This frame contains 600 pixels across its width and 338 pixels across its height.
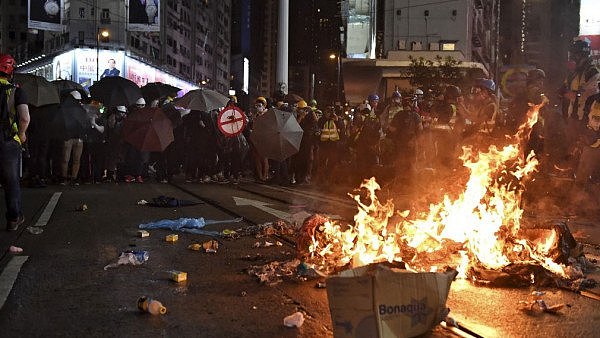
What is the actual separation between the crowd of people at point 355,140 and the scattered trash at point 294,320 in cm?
812

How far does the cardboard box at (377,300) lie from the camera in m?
3.47

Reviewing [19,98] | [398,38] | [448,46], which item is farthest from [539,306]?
[398,38]

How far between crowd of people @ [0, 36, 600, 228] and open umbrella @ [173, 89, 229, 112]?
671 millimetres

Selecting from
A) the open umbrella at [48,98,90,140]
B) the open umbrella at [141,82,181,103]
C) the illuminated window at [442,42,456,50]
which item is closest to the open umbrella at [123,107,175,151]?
the open umbrella at [48,98,90,140]

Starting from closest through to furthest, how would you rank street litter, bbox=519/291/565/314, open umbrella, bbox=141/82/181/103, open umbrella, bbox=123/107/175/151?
street litter, bbox=519/291/565/314
open umbrella, bbox=123/107/175/151
open umbrella, bbox=141/82/181/103

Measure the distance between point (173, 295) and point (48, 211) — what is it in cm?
590

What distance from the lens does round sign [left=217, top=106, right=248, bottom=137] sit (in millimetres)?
16203

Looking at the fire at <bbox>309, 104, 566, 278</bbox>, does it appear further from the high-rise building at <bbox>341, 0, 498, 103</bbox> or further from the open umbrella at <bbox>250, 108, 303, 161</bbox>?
the high-rise building at <bbox>341, 0, 498, 103</bbox>

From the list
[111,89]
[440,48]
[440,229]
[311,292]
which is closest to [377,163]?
[111,89]

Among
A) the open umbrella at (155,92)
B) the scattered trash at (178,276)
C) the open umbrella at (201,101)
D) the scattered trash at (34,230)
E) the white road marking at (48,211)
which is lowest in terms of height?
the white road marking at (48,211)

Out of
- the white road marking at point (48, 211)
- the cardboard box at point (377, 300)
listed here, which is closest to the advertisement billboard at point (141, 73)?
the white road marking at point (48, 211)

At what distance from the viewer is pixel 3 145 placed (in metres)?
8.03

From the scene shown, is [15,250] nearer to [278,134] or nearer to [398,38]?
[278,134]

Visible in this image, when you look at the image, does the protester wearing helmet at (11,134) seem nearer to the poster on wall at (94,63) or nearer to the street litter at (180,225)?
the street litter at (180,225)
